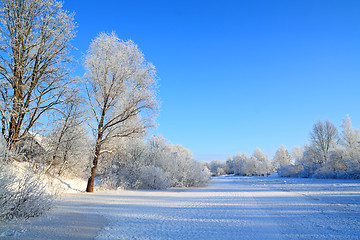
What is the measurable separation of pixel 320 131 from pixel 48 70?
6285cm

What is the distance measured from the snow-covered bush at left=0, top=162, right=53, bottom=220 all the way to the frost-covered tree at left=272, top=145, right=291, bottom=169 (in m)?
109

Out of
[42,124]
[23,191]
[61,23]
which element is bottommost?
[23,191]

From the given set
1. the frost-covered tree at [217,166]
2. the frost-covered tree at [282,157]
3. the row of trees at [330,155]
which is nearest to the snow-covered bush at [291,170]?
the row of trees at [330,155]

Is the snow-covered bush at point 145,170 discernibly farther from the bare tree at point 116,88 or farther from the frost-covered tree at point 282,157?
the frost-covered tree at point 282,157

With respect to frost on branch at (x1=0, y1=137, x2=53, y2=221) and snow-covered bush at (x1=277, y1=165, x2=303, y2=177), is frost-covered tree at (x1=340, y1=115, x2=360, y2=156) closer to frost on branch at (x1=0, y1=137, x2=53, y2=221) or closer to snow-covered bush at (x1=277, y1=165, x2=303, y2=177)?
snow-covered bush at (x1=277, y1=165, x2=303, y2=177)

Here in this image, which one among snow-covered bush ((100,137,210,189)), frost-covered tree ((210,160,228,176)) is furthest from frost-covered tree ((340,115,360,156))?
frost-covered tree ((210,160,228,176))

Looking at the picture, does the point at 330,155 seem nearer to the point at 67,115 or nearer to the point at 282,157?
the point at 67,115

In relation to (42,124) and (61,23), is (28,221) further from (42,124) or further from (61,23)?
(61,23)

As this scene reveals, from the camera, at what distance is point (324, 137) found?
5378 cm

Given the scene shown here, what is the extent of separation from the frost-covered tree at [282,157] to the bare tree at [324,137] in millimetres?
47689

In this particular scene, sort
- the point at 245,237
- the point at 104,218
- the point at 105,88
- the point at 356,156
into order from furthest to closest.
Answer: the point at 356,156 < the point at 105,88 < the point at 104,218 < the point at 245,237

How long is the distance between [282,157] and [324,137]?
166ft

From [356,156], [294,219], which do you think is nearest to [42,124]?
[294,219]

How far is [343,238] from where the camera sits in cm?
466
